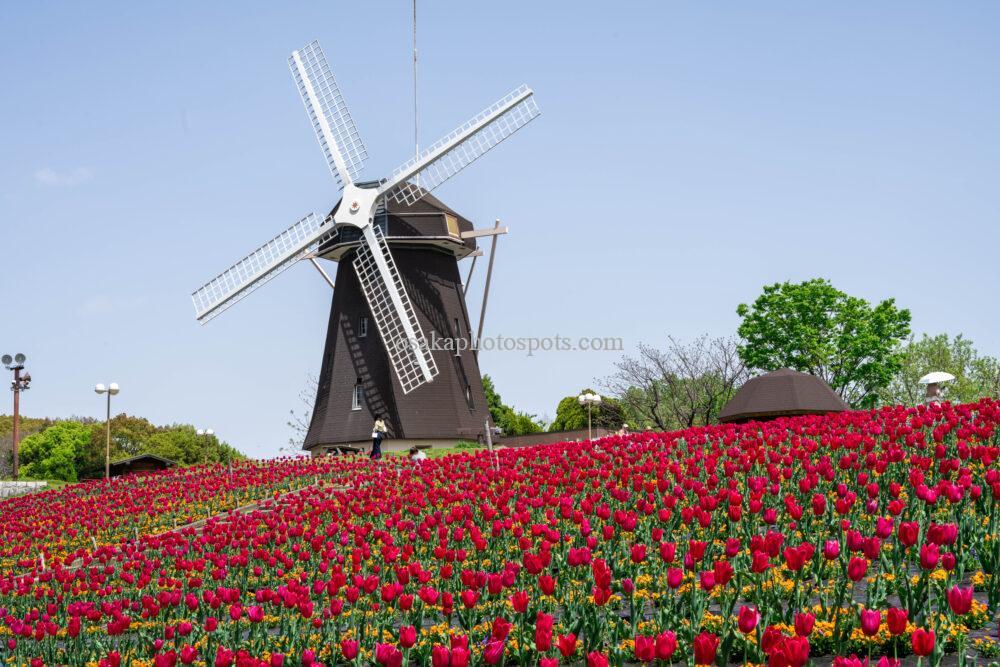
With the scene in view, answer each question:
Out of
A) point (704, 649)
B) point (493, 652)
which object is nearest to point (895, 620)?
point (704, 649)

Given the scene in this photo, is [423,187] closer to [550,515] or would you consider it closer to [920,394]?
[550,515]

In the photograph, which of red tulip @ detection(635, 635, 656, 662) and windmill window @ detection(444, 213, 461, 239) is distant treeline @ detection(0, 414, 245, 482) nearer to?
windmill window @ detection(444, 213, 461, 239)

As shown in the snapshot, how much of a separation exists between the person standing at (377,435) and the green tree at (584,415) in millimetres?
14224

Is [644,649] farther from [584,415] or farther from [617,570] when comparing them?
[584,415]

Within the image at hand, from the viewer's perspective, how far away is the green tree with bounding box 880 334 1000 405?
6838cm

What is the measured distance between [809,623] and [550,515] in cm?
772

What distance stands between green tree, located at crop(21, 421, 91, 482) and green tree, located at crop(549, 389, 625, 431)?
31.1 m

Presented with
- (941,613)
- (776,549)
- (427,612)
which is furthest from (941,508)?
(427,612)

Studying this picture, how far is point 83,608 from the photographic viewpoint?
31.2ft

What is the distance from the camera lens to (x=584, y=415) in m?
61.2

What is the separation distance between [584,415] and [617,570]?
52.6m

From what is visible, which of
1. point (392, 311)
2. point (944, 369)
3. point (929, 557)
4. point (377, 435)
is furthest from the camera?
point (944, 369)

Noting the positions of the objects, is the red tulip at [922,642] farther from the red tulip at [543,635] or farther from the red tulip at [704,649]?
the red tulip at [543,635]

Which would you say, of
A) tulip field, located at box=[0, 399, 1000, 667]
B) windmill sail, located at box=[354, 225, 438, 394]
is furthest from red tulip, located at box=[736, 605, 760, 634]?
windmill sail, located at box=[354, 225, 438, 394]
